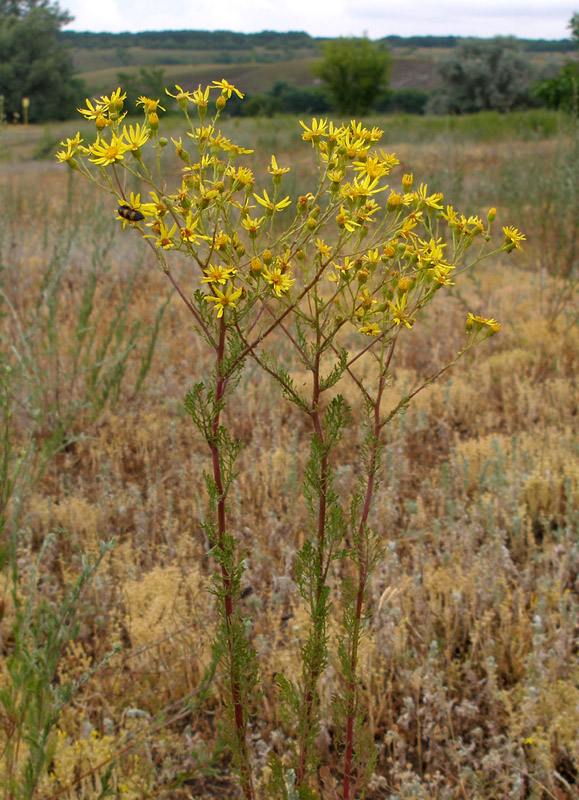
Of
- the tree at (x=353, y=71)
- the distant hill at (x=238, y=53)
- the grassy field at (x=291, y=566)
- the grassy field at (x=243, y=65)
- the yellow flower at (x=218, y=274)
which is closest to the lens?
the yellow flower at (x=218, y=274)

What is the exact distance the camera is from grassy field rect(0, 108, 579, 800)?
1.80 m

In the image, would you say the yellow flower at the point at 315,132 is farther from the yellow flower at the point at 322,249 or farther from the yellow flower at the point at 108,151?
the yellow flower at the point at 108,151

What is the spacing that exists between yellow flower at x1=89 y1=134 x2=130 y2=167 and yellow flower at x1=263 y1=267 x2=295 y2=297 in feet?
1.10

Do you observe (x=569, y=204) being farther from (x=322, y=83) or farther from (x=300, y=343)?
(x=322, y=83)

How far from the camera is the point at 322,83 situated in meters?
46.4

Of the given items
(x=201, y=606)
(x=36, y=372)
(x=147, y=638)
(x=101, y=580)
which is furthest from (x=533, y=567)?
(x=36, y=372)

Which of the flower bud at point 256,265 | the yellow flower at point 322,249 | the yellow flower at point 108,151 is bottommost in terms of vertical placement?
the flower bud at point 256,265

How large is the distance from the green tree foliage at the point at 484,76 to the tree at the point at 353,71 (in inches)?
433

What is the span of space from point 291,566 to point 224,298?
1.73 metres


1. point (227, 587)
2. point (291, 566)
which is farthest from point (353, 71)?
point (227, 587)

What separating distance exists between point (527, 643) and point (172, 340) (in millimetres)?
3465

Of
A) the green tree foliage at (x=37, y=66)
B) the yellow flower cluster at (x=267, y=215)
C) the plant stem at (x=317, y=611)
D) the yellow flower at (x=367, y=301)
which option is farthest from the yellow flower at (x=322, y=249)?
the green tree foliage at (x=37, y=66)

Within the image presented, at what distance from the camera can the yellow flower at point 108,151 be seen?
109cm

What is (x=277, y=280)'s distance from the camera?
1.14 m
